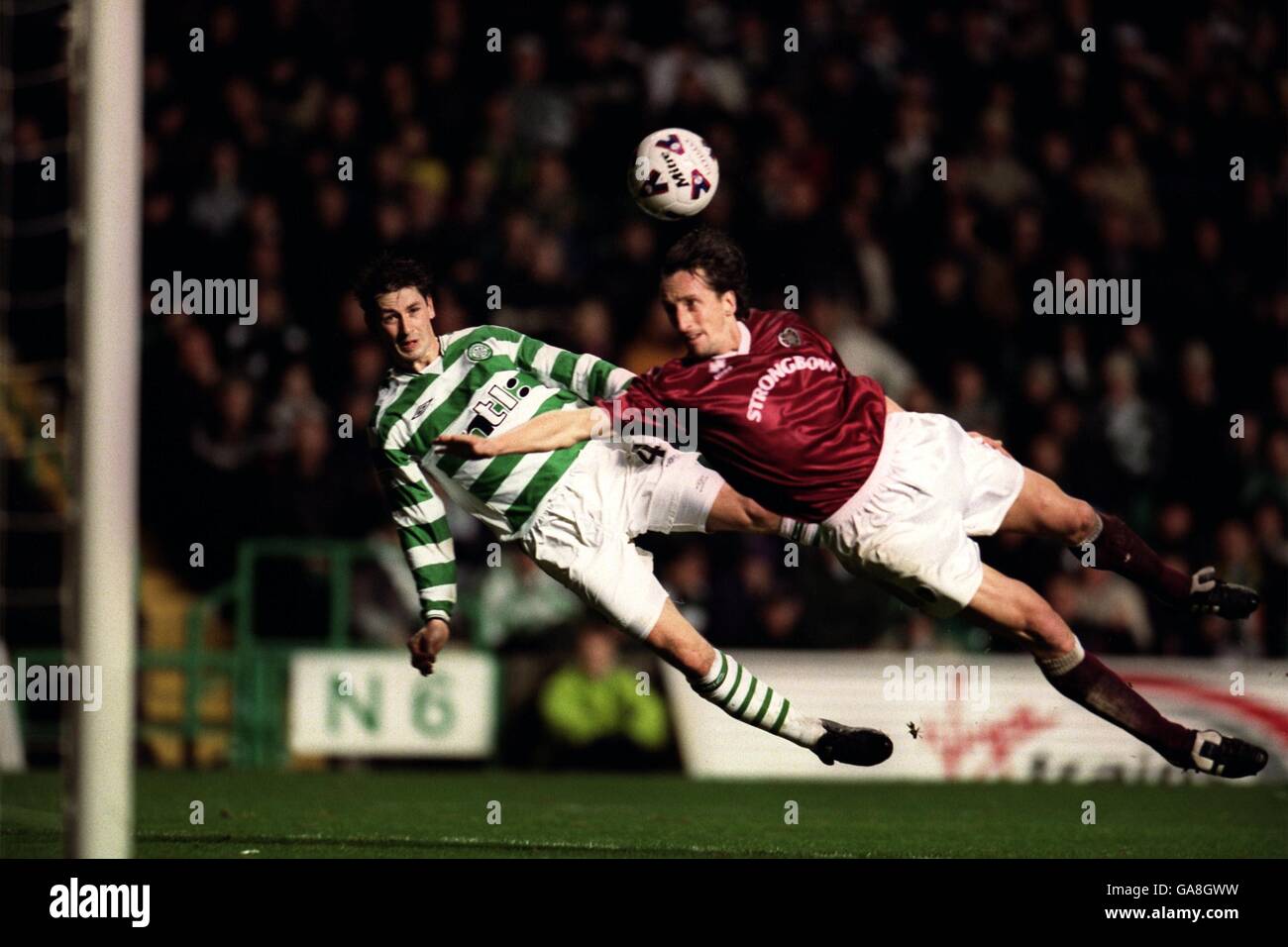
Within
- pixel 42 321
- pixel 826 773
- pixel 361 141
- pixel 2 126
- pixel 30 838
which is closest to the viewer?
pixel 30 838

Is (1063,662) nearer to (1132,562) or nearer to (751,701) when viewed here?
(1132,562)

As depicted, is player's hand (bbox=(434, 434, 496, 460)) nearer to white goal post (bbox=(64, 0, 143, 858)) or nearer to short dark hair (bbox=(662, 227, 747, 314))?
short dark hair (bbox=(662, 227, 747, 314))

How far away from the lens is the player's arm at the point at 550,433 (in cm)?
712

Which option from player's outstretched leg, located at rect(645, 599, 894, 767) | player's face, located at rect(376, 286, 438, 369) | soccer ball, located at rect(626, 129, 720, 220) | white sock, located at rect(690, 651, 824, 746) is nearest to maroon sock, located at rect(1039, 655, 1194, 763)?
player's outstretched leg, located at rect(645, 599, 894, 767)

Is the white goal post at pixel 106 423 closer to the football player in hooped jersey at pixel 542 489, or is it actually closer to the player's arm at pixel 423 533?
the football player in hooped jersey at pixel 542 489

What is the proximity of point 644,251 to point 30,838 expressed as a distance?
8.05m

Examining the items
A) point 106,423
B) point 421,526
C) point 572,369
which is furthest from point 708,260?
point 106,423

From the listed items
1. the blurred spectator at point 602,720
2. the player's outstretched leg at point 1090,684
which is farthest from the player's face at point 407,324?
the blurred spectator at point 602,720

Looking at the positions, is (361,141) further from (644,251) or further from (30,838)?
(30,838)

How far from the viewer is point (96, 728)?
227 inches

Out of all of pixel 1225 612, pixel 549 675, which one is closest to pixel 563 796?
pixel 549 675

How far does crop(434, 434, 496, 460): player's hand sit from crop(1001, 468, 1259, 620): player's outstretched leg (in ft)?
7.47

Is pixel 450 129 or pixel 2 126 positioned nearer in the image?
pixel 2 126

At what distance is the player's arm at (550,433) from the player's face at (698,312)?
22.3 inches
